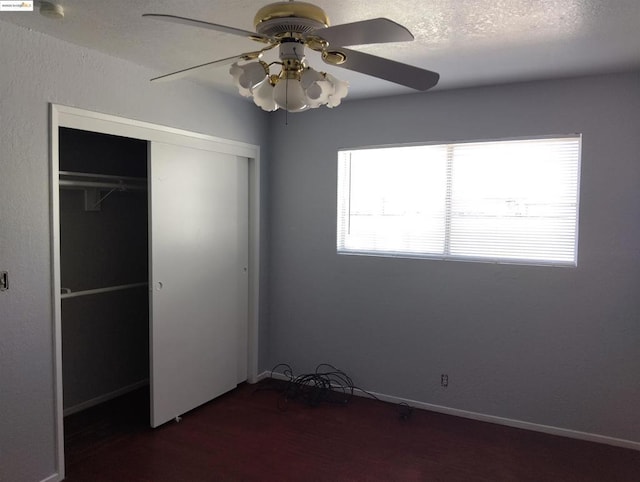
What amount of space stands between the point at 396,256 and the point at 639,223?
1.61m

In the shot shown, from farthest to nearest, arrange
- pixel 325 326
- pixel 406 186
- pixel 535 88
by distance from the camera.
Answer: pixel 325 326 → pixel 406 186 → pixel 535 88

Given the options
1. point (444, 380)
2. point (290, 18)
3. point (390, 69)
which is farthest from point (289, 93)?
point (444, 380)

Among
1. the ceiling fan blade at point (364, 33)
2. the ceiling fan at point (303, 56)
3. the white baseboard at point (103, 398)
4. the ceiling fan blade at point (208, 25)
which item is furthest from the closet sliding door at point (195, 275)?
the ceiling fan blade at point (364, 33)

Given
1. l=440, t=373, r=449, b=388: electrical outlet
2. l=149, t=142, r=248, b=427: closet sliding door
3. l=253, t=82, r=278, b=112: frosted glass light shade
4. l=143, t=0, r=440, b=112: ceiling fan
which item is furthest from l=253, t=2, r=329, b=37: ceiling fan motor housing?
l=440, t=373, r=449, b=388: electrical outlet

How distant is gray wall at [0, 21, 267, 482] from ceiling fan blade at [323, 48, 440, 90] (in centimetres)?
167

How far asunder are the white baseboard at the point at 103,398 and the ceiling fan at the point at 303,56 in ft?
9.36

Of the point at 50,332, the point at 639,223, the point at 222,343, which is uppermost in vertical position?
the point at 639,223

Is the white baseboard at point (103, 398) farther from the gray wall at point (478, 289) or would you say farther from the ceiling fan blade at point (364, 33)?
the ceiling fan blade at point (364, 33)

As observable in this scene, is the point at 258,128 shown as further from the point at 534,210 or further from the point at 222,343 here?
the point at 534,210

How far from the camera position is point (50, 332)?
7.97 ft

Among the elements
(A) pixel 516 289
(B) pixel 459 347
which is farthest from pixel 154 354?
(A) pixel 516 289

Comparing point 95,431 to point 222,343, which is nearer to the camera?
point 95,431

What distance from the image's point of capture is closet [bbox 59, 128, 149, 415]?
3.32m

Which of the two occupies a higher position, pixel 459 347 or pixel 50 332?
pixel 50 332
